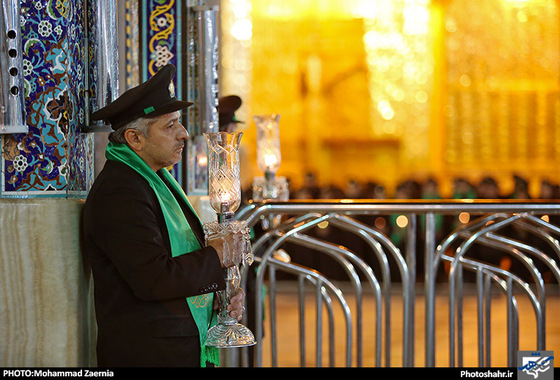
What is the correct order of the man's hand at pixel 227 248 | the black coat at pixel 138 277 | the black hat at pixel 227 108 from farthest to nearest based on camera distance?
the black hat at pixel 227 108 → the man's hand at pixel 227 248 → the black coat at pixel 138 277

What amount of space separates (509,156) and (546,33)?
6.16 feet

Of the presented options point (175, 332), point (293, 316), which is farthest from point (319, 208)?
point (293, 316)

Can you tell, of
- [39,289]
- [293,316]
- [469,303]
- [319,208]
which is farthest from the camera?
[469,303]

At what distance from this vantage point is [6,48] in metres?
2.81

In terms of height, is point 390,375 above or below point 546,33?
below

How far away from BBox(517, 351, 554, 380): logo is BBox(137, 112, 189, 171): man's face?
1333mm

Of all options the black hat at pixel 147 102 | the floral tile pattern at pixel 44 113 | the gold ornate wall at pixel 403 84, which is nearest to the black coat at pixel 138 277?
the black hat at pixel 147 102

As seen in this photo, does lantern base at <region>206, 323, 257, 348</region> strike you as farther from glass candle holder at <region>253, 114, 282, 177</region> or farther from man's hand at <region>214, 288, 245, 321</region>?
glass candle holder at <region>253, 114, 282, 177</region>

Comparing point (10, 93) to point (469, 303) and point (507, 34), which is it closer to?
point (469, 303)

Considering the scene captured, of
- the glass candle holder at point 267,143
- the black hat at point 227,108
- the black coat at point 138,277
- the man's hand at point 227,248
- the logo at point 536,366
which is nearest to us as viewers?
the black coat at point 138,277

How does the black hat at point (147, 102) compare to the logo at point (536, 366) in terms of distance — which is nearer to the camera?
the black hat at point (147, 102)

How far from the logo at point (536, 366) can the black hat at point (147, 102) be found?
1421mm

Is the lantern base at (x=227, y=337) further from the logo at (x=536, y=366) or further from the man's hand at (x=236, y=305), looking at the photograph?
the logo at (x=536, y=366)

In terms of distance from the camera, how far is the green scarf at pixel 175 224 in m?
2.54
